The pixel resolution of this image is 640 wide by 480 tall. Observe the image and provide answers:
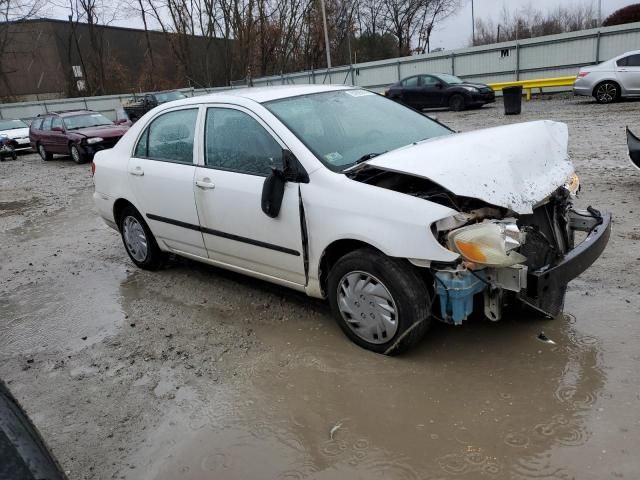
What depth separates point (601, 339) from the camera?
134 inches

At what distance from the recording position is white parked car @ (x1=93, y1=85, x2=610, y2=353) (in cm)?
299

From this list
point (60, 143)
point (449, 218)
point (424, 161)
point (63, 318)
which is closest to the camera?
point (449, 218)

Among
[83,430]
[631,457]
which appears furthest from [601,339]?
[83,430]

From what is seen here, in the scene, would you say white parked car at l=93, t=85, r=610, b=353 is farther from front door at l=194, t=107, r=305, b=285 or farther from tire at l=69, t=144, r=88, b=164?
tire at l=69, t=144, r=88, b=164

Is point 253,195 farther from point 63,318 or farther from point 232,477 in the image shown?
point 63,318

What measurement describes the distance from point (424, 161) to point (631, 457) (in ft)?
6.08

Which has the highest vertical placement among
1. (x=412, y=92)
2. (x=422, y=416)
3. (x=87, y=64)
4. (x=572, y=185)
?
(x=87, y=64)

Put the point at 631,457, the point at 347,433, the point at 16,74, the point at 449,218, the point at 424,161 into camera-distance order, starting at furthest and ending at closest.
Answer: the point at 16,74, the point at 424,161, the point at 449,218, the point at 347,433, the point at 631,457

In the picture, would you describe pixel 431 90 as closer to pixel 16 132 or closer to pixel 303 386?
pixel 16 132

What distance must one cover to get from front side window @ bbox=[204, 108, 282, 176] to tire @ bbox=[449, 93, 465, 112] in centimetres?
1608

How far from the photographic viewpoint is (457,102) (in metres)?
18.8

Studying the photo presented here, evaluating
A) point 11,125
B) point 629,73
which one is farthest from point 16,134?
point 629,73

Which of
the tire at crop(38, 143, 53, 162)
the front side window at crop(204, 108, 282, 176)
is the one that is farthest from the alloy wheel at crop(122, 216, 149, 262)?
the tire at crop(38, 143, 53, 162)

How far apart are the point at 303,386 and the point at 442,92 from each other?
1765cm
